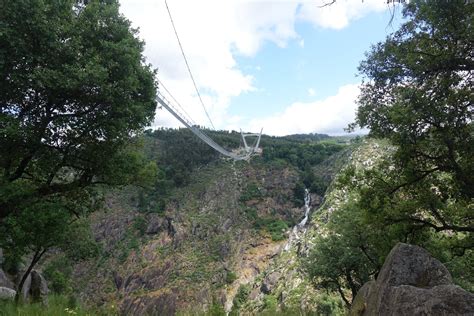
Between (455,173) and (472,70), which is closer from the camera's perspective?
(472,70)

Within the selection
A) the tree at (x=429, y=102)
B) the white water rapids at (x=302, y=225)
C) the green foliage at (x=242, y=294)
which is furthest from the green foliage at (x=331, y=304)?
the white water rapids at (x=302, y=225)

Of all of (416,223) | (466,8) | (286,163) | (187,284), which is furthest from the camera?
(286,163)

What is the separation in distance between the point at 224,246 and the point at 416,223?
167 feet

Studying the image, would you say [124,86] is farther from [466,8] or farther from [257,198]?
[257,198]

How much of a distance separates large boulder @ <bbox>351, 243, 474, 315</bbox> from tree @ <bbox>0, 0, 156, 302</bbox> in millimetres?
7608

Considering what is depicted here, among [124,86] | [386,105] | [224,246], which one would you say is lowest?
[224,246]

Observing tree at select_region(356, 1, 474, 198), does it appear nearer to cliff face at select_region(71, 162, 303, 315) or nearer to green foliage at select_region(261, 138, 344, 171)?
cliff face at select_region(71, 162, 303, 315)

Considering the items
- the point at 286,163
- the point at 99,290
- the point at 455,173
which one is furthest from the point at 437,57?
the point at 286,163

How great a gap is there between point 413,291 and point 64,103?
952 cm

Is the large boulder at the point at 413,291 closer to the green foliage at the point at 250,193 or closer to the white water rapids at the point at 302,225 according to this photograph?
the white water rapids at the point at 302,225

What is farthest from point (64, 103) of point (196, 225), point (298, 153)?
point (298, 153)

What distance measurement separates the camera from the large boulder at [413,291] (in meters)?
5.05

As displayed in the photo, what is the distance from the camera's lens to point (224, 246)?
61688 millimetres

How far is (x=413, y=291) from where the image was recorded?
18.9 feet
